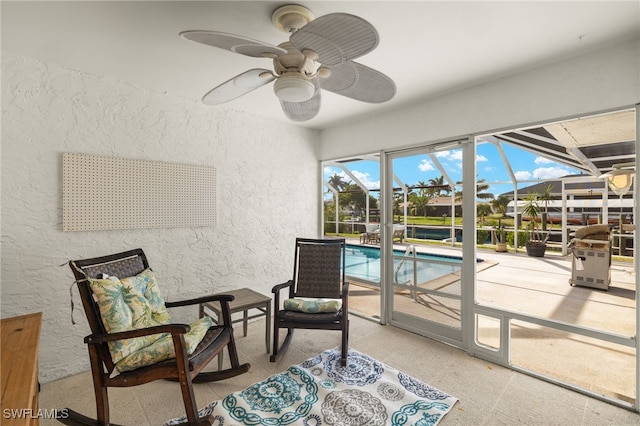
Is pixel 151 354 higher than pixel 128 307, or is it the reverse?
pixel 128 307

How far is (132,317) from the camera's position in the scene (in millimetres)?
1812

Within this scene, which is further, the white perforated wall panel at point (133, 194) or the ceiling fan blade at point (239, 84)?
the white perforated wall panel at point (133, 194)

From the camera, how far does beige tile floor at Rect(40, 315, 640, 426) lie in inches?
72.6

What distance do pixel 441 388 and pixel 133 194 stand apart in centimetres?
291

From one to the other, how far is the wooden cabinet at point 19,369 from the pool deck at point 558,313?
2923 mm

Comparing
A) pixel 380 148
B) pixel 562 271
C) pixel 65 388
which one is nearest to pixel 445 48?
pixel 380 148

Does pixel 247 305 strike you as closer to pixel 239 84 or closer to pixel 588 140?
pixel 239 84

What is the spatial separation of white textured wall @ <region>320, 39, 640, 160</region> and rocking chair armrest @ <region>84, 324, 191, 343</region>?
2.55m

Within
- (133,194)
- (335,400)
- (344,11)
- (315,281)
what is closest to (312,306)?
(315,281)

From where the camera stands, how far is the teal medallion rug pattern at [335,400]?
1.82 meters

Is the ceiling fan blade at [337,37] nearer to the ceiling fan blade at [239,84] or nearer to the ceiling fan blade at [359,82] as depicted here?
the ceiling fan blade at [359,82]

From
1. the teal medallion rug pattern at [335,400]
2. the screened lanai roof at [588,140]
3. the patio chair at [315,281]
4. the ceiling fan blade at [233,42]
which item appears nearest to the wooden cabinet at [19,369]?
the teal medallion rug pattern at [335,400]

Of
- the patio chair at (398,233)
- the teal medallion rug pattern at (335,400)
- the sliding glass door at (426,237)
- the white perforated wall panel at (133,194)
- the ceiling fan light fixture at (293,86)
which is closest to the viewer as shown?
the ceiling fan light fixture at (293,86)

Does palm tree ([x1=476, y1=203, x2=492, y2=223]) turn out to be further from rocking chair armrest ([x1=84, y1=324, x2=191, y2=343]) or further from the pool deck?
rocking chair armrest ([x1=84, y1=324, x2=191, y2=343])
